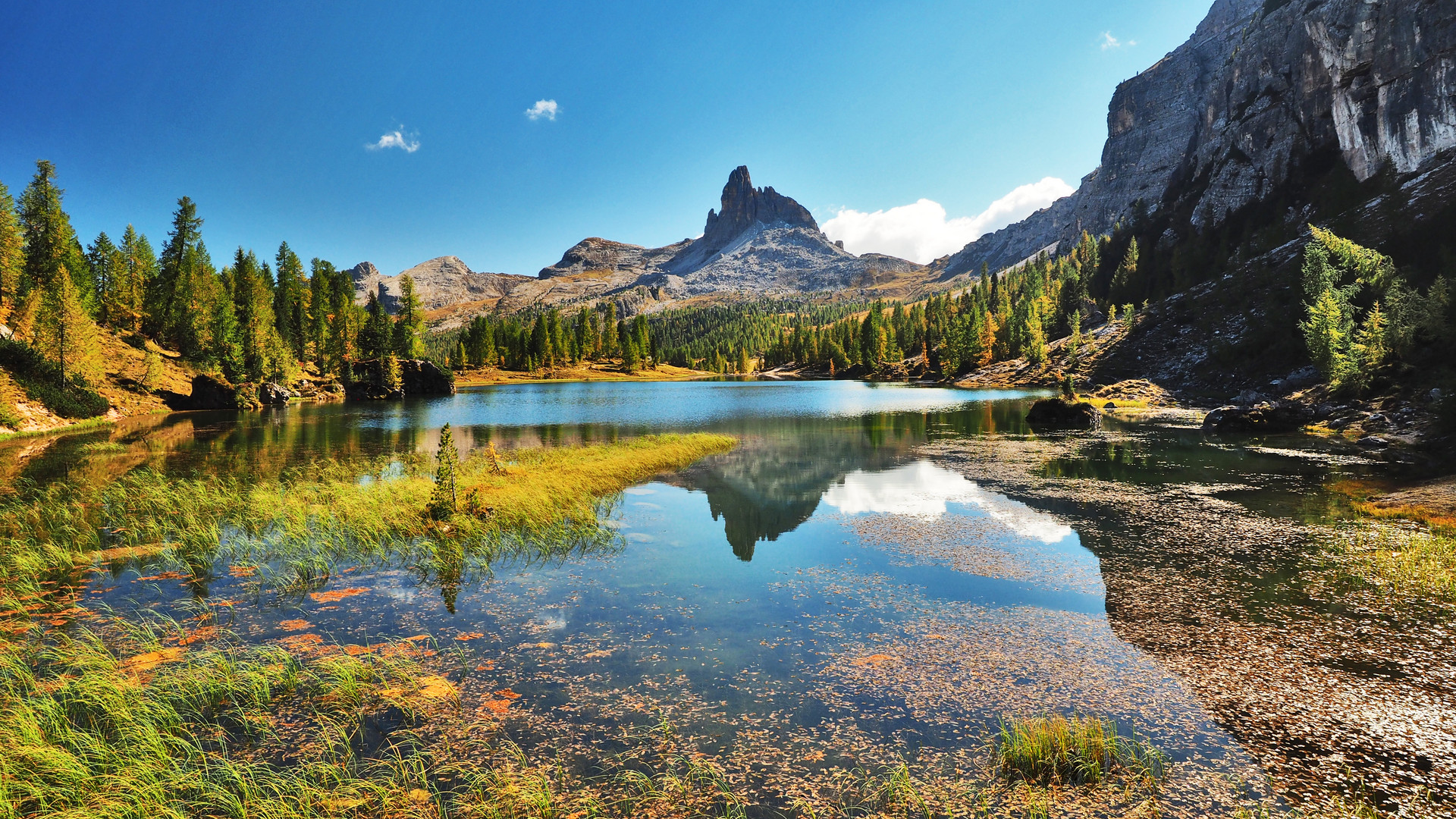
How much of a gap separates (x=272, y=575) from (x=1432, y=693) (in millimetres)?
26061

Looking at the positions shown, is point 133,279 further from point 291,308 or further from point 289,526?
point 289,526

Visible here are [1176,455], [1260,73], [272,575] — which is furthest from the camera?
[1260,73]

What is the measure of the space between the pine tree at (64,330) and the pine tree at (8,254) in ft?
40.4

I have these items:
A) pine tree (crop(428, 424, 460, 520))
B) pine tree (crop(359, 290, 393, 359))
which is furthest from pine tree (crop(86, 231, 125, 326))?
pine tree (crop(428, 424, 460, 520))

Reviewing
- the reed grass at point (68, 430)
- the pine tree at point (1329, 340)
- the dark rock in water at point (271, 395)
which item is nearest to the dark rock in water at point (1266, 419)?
the pine tree at point (1329, 340)

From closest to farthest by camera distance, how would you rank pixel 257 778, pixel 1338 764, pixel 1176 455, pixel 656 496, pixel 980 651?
pixel 257 778
pixel 1338 764
pixel 980 651
pixel 656 496
pixel 1176 455

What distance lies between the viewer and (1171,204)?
14650cm

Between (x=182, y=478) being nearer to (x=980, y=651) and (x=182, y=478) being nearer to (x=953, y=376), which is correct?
(x=980, y=651)

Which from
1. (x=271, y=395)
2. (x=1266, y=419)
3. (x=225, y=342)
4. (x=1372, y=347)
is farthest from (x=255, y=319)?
(x=1372, y=347)

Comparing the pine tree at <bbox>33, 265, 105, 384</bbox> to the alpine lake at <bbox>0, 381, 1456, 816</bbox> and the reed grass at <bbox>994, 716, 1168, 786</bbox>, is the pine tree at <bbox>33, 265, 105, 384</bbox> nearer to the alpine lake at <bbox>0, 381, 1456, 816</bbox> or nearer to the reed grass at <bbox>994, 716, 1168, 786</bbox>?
the alpine lake at <bbox>0, 381, 1456, 816</bbox>

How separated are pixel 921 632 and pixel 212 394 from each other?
98.7 meters

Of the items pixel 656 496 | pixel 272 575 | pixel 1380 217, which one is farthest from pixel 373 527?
pixel 1380 217

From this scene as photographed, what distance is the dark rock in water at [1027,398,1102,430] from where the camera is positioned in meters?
54.4

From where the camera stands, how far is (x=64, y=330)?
55.7 metres
